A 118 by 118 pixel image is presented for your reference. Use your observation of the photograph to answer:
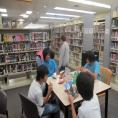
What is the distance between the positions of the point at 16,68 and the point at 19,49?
0.58m

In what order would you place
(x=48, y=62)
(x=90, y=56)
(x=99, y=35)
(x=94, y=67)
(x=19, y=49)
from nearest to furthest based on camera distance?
(x=90, y=56) → (x=94, y=67) → (x=48, y=62) → (x=19, y=49) → (x=99, y=35)

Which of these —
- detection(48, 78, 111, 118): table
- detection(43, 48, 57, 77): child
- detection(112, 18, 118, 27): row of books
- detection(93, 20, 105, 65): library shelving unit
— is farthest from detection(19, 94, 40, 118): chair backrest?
detection(93, 20, 105, 65): library shelving unit

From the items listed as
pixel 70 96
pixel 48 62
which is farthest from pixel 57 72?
pixel 70 96

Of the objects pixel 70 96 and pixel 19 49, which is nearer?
pixel 70 96

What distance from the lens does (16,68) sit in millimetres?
4609

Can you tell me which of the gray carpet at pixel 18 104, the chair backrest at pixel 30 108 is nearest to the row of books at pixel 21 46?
the gray carpet at pixel 18 104

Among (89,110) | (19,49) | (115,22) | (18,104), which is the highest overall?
(115,22)

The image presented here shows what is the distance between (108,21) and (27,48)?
265 centimetres

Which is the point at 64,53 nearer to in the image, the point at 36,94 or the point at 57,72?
the point at 57,72

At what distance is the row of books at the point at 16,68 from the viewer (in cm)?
442

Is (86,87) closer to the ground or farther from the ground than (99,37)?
closer to the ground

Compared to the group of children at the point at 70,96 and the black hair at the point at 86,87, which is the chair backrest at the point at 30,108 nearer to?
the group of children at the point at 70,96

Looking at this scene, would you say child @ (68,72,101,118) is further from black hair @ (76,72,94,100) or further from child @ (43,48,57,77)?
child @ (43,48,57,77)

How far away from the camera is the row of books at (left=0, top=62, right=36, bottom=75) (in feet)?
14.5
